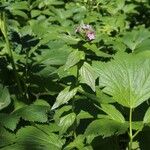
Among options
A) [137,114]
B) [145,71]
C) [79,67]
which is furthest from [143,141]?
[79,67]

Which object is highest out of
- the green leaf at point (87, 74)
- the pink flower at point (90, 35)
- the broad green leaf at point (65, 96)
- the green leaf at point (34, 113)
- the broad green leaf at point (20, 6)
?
the pink flower at point (90, 35)

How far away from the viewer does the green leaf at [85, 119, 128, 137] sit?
6.12 feet

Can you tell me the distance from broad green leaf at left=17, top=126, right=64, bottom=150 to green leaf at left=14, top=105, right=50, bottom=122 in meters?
0.05

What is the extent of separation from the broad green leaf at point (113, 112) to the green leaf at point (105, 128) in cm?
5

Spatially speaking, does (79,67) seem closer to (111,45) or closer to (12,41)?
(12,41)

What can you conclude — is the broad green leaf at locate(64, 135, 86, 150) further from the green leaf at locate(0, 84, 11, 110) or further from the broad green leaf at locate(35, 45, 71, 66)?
the broad green leaf at locate(35, 45, 71, 66)

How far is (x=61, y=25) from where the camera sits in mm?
3520

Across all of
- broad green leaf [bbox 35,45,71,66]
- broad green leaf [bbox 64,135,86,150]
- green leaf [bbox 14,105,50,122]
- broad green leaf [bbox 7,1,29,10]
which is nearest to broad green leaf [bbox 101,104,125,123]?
broad green leaf [bbox 64,135,86,150]

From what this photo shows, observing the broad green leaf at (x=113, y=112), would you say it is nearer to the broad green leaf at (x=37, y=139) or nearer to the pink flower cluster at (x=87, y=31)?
the broad green leaf at (x=37, y=139)

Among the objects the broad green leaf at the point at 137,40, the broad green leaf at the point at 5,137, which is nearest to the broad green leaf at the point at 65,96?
the broad green leaf at the point at 5,137

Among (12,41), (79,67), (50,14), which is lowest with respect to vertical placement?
(50,14)

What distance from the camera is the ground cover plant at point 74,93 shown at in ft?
6.22

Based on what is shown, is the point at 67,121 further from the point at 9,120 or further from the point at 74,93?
the point at 9,120

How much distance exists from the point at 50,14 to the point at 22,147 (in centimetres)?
198
